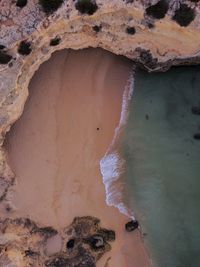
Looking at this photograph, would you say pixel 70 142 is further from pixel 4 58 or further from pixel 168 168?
pixel 4 58

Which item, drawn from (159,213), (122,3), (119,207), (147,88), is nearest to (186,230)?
(159,213)

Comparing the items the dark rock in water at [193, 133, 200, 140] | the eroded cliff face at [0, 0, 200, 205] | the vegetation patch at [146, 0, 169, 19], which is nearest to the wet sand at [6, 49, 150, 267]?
the eroded cliff face at [0, 0, 200, 205]

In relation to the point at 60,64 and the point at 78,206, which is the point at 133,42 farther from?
the point at 78,206

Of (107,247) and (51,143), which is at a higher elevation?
(51,143)

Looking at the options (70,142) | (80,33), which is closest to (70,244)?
(70,142)

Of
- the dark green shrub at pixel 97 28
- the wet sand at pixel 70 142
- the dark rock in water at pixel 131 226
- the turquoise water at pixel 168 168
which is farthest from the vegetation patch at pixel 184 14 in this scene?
the dark rock in water at pixel 131 226

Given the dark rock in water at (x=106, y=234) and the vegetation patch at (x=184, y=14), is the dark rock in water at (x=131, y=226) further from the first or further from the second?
the vegetation patch at (x=184, y=14)
